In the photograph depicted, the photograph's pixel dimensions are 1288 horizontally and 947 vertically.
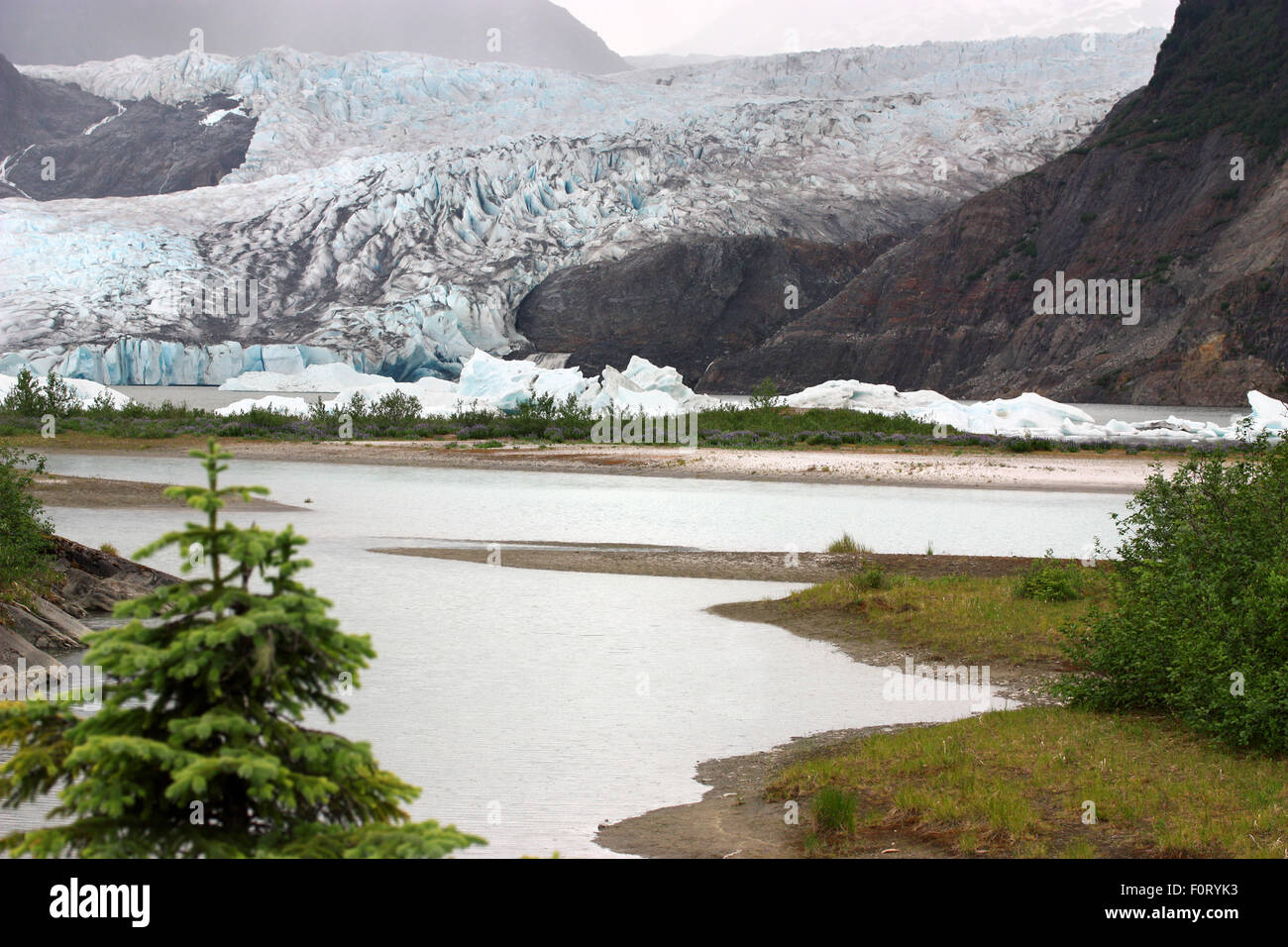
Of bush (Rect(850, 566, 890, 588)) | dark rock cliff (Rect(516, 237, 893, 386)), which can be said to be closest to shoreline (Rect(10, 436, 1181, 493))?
bush (Rect(850, 566, 890, 588))

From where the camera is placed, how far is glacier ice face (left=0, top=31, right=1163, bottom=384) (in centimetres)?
7156

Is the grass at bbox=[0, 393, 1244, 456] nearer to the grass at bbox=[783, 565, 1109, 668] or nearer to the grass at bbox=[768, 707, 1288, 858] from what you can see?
the grass at bbox=[783, 565, 1109, 668]

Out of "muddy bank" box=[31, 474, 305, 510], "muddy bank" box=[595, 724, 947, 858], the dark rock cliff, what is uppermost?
the dark rock cliff

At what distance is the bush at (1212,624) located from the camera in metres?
7.47

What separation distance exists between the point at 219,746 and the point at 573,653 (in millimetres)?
8112

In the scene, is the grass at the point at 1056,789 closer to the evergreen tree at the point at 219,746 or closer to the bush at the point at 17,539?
the evergreen tree at the point at 219,746

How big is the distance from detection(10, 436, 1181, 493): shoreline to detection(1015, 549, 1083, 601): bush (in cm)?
1719

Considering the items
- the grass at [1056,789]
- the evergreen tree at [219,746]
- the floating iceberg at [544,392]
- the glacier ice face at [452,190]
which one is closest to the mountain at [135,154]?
the glacier ice face at [452,190]

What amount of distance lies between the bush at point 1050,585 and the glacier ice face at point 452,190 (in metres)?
61.5

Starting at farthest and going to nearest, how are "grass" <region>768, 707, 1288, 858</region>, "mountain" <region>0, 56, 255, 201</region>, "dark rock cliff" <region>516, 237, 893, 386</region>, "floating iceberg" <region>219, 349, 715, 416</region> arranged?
"mountain" <region>0, 56, 255, 201</region>
"dark rock cliff" <region>516, 237, 893, 386</region>
"floating iceberg" <region>219, 349, 715, 416</region>
"grass" <region>768, 707, 1288, 858</region>

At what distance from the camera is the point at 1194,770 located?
22.8 ft

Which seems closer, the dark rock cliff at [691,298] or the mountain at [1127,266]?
the mountain at [1127,266]
